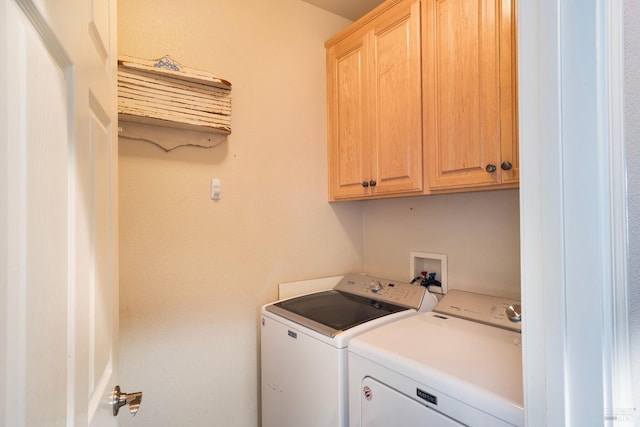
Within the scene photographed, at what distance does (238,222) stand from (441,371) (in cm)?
122

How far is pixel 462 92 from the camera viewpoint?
1271mm

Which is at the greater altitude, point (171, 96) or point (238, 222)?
point (171, 96)

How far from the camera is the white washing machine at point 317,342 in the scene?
120cm

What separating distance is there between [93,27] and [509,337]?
5.19 ft

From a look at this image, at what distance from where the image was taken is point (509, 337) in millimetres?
1152

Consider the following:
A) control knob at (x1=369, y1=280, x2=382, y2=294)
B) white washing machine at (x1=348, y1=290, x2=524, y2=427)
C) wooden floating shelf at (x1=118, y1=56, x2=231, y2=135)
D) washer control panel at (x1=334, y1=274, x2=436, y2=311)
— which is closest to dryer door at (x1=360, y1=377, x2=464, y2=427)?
white washing machine at (x1=348, y1=290, x2=524, y2=427)

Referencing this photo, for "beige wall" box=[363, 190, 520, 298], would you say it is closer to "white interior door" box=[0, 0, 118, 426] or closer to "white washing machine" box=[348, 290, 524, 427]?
"white washing machine" box=[348, 290, 524, 427]

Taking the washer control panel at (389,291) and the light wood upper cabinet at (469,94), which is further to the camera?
the washer control panel at (389,291)

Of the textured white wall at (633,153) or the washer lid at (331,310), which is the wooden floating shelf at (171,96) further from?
the textured white wall at (633,153)

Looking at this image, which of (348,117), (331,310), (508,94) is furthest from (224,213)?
(508,94)

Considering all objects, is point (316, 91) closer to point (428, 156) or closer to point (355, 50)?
point (355, 50)

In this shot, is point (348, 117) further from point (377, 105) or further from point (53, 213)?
point (53, 213)

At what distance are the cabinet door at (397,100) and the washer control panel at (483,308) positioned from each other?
598 mm

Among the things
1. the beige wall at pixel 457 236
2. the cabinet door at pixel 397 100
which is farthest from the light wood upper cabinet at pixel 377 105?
the beige wall at pixel 457 236
